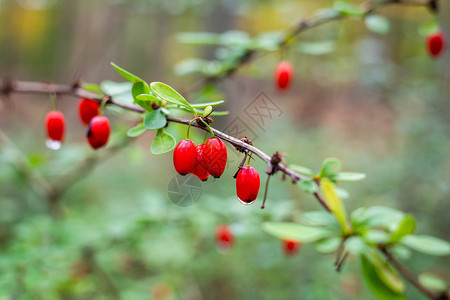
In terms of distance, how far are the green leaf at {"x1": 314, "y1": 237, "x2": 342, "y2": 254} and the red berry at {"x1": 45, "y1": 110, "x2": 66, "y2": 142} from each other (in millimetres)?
1015

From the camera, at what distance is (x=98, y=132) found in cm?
99

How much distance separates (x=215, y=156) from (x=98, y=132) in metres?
0.41

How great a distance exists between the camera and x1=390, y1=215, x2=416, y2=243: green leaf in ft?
3.66

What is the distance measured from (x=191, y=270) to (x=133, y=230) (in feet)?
3.94

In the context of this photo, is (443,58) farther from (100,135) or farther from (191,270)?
(100,135)

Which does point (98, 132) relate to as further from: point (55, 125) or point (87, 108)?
point (55, 125)

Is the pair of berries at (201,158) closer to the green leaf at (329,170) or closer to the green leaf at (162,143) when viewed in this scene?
the green leaf at (162,143)

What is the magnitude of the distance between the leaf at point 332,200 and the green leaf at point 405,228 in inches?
7.6

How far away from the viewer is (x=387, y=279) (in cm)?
113

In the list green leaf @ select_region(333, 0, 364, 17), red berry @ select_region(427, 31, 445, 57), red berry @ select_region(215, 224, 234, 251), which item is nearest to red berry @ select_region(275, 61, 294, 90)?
green leaf @ select_region(333, 0, 364, 17)

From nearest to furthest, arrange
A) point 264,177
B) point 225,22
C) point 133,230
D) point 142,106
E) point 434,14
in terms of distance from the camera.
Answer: point 142,106 → point 434,14 → point 133,230 → point 264,177 → point 225,22

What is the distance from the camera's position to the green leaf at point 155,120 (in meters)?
0.86

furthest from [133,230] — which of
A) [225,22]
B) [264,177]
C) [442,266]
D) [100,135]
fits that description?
[225,22]

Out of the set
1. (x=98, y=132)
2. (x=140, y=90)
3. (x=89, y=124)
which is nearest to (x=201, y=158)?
(x=140, y=90)
